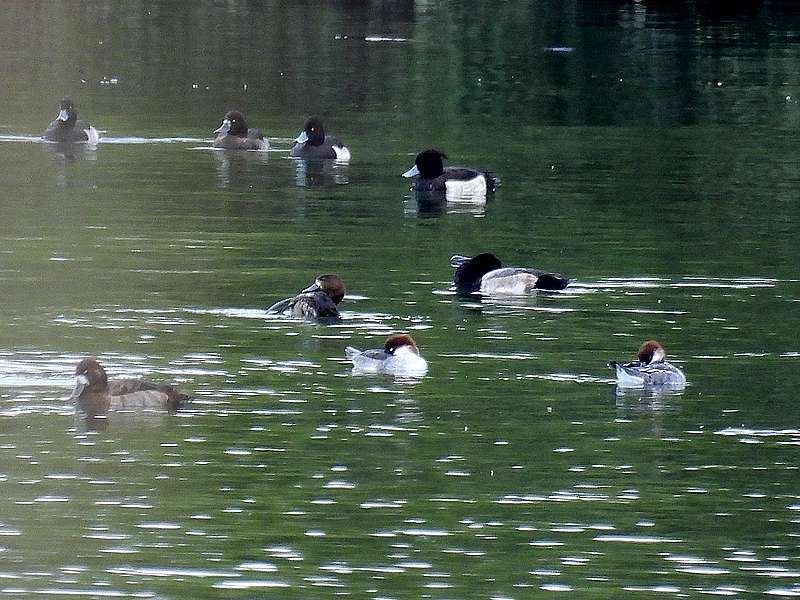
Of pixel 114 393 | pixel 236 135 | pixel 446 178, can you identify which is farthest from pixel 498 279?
pixel 236 135

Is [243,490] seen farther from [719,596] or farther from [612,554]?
[719,596]

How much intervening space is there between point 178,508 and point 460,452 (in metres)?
2.58

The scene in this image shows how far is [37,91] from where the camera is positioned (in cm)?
4925

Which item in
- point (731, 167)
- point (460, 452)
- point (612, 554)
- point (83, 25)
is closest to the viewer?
point (612, 554)

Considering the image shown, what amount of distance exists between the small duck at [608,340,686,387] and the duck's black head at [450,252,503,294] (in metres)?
5.39

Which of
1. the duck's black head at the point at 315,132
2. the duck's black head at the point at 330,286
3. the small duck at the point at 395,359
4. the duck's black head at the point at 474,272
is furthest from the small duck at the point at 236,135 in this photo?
the small duck at the point at 395,359

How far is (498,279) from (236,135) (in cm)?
1503

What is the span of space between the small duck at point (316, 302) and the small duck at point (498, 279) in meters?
2.10

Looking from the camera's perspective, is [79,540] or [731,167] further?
[731,167]

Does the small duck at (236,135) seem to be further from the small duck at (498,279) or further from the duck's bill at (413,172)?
the small duck at (498,279)

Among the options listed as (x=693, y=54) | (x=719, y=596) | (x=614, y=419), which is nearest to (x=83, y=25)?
(x=693, y=54)

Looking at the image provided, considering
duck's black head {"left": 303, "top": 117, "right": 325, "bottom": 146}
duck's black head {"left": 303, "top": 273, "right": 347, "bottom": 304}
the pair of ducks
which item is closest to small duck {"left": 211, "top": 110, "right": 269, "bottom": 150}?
duck's black head {"left": 303, "top": 117, "right": 325, "bottom": 146}

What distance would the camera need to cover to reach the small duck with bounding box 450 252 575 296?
963 inches

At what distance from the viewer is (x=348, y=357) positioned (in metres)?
20.3
